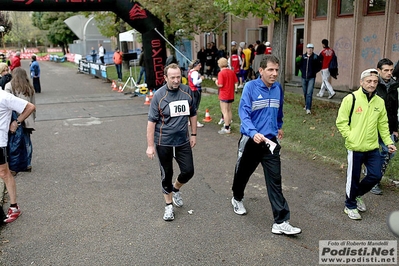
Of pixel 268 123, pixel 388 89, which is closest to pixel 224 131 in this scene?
pixel 388 89

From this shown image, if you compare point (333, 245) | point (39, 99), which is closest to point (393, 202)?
point (333, 245)

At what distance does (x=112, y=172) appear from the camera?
6.84 m

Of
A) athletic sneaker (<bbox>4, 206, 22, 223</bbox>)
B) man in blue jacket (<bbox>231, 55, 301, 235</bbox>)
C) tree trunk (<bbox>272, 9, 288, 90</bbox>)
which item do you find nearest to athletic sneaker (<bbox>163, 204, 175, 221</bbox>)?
man in blue jacket (<bbox>231, 55, 301, 235</bbox>)

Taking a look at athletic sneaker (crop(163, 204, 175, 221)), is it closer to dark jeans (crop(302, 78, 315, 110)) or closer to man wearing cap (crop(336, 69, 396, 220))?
man wearing cap (crop(336, 69, 396, 220))

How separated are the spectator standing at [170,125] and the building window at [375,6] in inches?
409

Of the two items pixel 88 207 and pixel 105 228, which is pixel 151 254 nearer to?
pixel 105 228

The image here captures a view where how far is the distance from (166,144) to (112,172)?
95.7 inches

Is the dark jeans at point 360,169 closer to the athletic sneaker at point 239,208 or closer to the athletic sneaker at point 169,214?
the athletic sneaker at point 239,208

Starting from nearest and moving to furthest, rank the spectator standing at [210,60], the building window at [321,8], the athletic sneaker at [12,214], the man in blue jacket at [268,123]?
the man in blue jacket at [268,123] → the athletic sneaker at [12,214] → the building window at [321,8] → the spectator standing at [210,60]

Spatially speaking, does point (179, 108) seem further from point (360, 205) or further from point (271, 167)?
point (360, 205)

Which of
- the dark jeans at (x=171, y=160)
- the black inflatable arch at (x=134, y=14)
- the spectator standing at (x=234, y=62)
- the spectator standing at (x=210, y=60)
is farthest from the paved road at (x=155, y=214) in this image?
the spectator standing at (x=210, y=60)

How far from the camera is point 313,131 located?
29.2 ft

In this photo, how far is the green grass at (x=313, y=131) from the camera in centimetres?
717

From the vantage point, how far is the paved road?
164 inches
